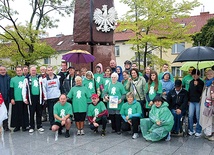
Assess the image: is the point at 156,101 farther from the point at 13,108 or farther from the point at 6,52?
the point at 6,52

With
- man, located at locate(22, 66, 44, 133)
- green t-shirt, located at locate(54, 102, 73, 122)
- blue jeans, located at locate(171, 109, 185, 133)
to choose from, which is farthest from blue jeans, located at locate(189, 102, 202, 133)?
man, located at locate(22, 66, 44, 133)

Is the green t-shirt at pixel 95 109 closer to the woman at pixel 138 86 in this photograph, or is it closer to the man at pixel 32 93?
the woman at pixel 138 86

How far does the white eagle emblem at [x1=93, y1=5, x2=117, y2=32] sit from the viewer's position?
766cm

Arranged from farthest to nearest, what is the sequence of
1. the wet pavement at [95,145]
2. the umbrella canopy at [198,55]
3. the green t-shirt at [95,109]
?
the green t-shirt at [95,109] → the umbrella canopy at [198,55] → the wet pavement at [95,145]

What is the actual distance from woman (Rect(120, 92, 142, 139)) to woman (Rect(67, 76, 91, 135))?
928 millimetres

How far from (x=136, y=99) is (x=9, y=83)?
3.23 m

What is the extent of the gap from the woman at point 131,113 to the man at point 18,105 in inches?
99.4

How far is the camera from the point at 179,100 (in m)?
5.52

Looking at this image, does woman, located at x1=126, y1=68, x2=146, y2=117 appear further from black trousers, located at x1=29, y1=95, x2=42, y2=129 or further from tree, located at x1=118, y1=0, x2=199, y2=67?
tree, located at x1=118, y1=0, x2=199, y2=67

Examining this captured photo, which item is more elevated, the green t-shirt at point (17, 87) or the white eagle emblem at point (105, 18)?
the white eagle emblem at point (105, 18)

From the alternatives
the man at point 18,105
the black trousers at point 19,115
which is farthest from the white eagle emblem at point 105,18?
the black trousers at point 19,115

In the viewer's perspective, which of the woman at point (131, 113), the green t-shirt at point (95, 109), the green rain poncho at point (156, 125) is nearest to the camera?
the green rain poncho at point (156, 125)

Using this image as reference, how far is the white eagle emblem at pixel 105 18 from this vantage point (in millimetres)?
7658

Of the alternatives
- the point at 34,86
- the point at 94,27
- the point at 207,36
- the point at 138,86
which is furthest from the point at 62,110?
the point at 207,36
